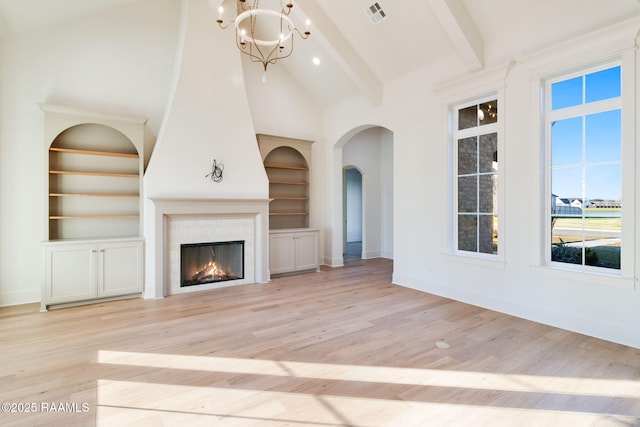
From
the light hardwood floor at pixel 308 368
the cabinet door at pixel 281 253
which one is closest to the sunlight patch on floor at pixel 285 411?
the light hardwood floor at pixel 308 368

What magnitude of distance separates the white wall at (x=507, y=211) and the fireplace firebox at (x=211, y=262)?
2.75m

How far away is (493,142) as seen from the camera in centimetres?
417

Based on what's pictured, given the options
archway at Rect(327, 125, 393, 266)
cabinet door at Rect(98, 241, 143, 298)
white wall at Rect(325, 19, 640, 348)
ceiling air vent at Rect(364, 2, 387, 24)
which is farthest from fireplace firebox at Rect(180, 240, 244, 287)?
ceiling air vent at Rect(364, 2, 387, 24)

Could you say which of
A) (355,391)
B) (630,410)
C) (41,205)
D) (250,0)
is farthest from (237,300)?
(250,0)

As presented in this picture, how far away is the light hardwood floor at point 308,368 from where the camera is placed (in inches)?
79.0

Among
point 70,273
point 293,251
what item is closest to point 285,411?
point 70,273

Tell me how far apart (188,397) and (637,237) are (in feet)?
13.3

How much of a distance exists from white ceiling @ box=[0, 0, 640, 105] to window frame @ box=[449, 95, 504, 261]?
51 centimetres

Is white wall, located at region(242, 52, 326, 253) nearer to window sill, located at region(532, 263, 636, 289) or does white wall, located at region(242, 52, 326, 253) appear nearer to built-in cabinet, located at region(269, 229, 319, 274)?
built-in cabinet, located at region(269, 229, 319, 274)

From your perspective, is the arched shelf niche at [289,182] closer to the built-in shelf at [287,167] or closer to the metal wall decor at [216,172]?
the built-in shelf at [287,167]

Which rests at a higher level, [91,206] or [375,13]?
[375,13]

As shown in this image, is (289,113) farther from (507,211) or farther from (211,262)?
(507,211)

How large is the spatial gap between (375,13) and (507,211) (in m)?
3.28

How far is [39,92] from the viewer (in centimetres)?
435
